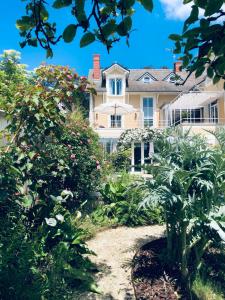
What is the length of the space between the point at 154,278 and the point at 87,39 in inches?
184

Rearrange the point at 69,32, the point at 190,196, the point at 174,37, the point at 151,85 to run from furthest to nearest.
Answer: the point at 151,85, the point at 190,196, the point at 174,37, the point at 69,32

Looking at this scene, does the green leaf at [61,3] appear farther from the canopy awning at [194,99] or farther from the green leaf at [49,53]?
the canopy awning at [194,99]

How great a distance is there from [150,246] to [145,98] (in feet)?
82.4

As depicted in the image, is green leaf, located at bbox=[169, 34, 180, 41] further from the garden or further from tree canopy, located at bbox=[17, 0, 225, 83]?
the garden

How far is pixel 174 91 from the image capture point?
2995 centimetres

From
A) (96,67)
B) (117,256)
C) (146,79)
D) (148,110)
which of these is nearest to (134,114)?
(148,110)

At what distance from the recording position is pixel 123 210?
8.53 m

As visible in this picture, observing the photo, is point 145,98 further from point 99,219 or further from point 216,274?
point 216,274

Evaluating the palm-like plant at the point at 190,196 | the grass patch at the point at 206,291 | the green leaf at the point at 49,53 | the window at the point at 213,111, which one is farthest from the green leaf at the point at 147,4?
the window at the point at 213,111

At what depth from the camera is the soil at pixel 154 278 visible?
16.4ft

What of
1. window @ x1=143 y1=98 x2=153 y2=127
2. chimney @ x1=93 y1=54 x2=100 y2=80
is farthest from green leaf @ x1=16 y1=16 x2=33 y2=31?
chimney @ x1=93 y1=54 x2=100 y2=80

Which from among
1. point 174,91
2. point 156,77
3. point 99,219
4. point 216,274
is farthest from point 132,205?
point 156,77

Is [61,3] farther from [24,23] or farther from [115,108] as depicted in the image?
[115,108]

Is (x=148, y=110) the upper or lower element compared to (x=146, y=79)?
lower
